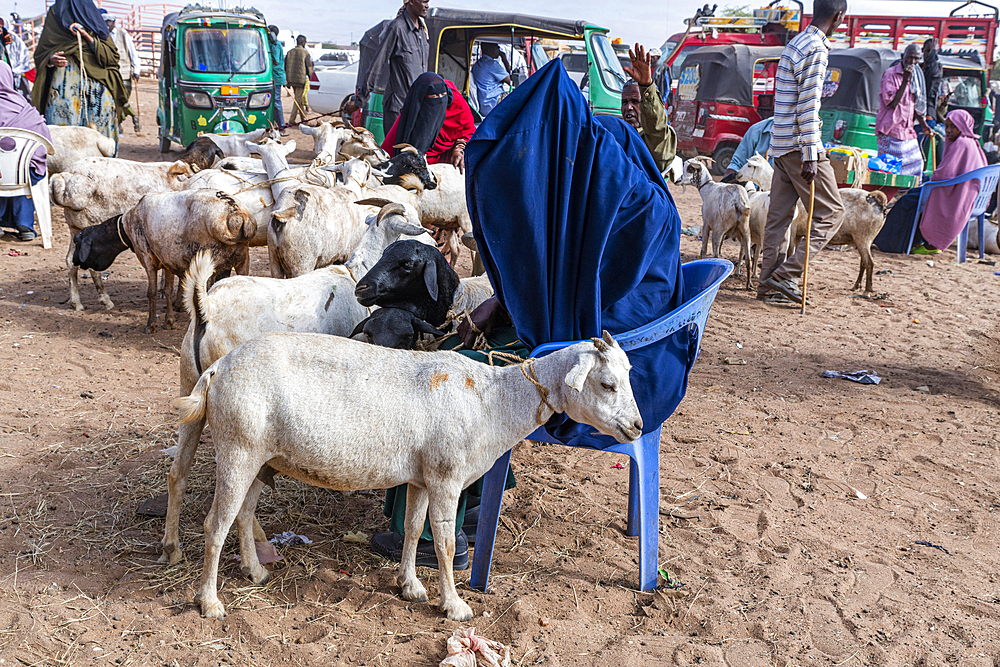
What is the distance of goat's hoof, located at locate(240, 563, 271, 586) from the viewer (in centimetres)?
305

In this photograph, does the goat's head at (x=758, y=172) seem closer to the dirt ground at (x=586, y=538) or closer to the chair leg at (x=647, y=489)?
the dirt ground at (x=586, y=538)

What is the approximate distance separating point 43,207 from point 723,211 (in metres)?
7.26

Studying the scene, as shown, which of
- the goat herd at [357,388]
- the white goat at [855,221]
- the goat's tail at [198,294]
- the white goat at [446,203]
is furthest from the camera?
the white goat at [855,221]

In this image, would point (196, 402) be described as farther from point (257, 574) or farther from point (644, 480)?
point (644, 480)

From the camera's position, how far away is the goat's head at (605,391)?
262cm

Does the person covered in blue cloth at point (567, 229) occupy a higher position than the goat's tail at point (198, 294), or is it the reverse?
the person covered in blue cloth at point (567, 229)

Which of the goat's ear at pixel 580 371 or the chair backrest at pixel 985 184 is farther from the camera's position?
the chair backrest at pixel 985 184

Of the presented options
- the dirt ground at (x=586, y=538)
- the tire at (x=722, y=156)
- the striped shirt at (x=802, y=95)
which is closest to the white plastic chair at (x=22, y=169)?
the dirt ground at (x=586, y=538)

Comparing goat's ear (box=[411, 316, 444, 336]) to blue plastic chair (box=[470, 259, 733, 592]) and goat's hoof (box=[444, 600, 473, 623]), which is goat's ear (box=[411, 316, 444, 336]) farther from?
goat's hoof (box=[444, 600, 473, 623])

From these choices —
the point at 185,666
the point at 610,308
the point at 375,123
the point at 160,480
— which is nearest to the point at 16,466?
the point at 160,480

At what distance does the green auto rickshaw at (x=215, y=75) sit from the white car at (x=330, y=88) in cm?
604

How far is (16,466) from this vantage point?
3.91 m

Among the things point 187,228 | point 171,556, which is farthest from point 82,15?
point 171,556

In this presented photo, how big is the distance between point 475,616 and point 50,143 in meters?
Answer: 7.51
